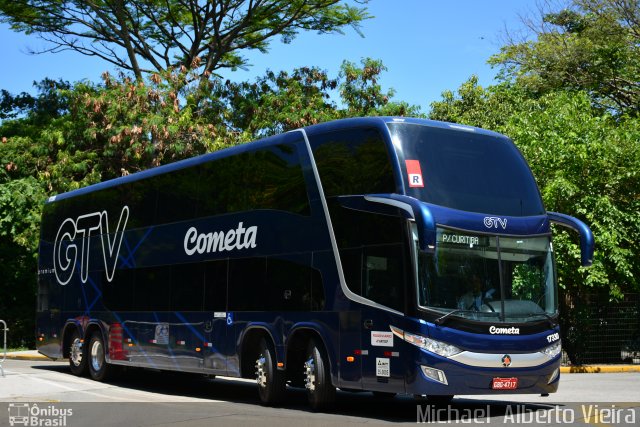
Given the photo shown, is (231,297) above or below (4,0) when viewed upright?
below

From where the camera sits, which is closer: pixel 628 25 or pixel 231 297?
pixel 231 297

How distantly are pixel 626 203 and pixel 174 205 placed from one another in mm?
12892

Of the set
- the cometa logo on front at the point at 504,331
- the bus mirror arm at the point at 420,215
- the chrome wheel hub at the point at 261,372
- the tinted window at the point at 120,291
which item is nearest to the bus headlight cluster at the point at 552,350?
the cometa logo on front at the point at 504,331

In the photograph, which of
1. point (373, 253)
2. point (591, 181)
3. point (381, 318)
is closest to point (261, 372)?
point (381, 318)

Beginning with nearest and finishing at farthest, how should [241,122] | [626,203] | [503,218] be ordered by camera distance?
[503,218], [626,203], [241,122]

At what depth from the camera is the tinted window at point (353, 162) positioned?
13539mm

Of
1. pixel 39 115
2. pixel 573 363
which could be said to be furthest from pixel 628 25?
pixel 39 115

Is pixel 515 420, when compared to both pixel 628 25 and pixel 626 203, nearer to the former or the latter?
→ pixel 626 203

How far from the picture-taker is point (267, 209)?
1575 cm

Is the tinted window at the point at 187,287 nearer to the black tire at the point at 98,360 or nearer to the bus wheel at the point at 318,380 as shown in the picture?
the bus wheel at the point at 318,380

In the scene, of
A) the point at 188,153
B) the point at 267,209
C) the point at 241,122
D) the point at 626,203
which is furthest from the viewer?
the point at 241,122

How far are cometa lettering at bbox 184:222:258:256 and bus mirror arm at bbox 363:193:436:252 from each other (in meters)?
3.63

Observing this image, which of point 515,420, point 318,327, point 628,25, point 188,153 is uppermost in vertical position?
point 628,25

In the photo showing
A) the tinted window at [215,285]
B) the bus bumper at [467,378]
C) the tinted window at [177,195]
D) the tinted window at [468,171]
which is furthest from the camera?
the tinted window at [177,195]
